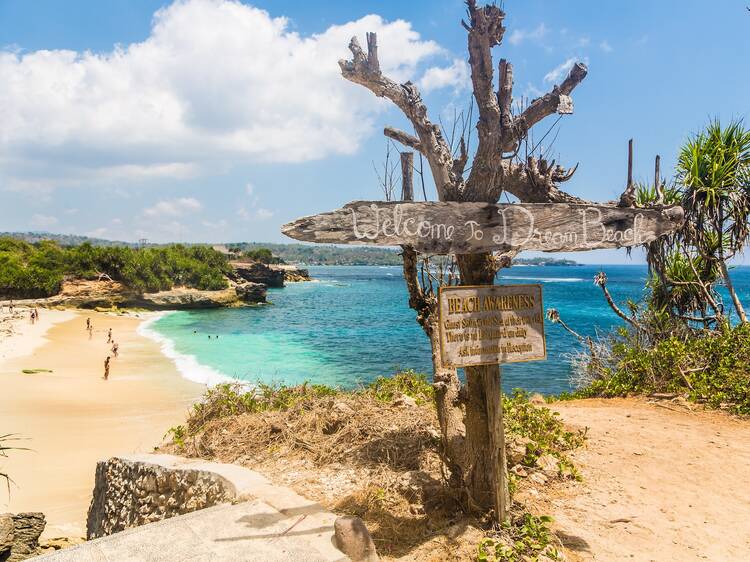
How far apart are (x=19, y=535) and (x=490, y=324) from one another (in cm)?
619

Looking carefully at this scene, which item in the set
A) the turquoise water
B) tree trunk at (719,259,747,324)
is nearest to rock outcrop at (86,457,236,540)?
the turquoise water

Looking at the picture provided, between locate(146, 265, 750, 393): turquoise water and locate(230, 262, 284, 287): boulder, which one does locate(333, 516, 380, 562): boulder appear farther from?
locate(230, 262, 284, 287): boulder

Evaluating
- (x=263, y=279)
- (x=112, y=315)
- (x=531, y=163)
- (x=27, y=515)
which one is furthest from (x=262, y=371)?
(x=263, y=279)

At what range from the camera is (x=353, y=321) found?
43.8 meters

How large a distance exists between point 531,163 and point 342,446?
11.4 feet

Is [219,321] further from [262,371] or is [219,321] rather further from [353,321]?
[262,371]

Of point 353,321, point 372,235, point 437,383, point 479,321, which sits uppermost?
point 372,235

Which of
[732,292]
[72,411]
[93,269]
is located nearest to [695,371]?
[732,292]

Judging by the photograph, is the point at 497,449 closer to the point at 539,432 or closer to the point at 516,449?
the point at 516,449

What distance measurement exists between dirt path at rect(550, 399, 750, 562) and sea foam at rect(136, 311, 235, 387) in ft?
40.2

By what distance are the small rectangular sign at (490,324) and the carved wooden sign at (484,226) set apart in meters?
0.33

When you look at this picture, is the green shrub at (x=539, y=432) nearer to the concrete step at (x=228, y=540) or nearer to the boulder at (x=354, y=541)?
the boulder at (x=354, y=541)

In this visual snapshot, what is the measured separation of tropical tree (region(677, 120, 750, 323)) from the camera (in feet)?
32.1

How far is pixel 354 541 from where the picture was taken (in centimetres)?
340
